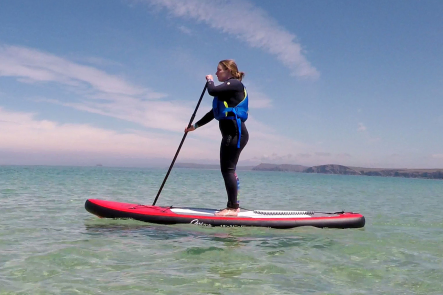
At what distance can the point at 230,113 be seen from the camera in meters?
6.94

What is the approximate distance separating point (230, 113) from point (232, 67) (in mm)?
882

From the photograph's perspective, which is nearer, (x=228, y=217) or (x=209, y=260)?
(x=209, y=260)

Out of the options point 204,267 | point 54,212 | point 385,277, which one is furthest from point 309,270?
point 54,212

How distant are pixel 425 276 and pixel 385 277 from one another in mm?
539

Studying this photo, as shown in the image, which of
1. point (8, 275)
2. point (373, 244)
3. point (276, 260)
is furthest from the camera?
point (373, 244)

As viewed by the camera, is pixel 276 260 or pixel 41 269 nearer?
pixel 41 269

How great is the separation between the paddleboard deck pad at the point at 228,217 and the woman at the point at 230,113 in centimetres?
65

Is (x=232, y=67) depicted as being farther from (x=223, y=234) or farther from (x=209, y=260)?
(x=209, y=260)

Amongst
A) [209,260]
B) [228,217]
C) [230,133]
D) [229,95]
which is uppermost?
[229,95]

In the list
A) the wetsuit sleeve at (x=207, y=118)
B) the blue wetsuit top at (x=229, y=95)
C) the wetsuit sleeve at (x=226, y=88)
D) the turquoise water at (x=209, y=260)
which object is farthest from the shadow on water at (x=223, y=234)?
the wetsuit sleeve at (x=226, y=88)

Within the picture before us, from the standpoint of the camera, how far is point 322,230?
7.49 meters

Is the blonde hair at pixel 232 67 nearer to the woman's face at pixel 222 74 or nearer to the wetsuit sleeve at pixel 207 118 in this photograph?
the woman's face at pixel 222 74

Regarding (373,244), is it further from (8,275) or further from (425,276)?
(8,275)

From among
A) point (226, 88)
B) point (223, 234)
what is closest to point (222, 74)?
point (226, 88)
